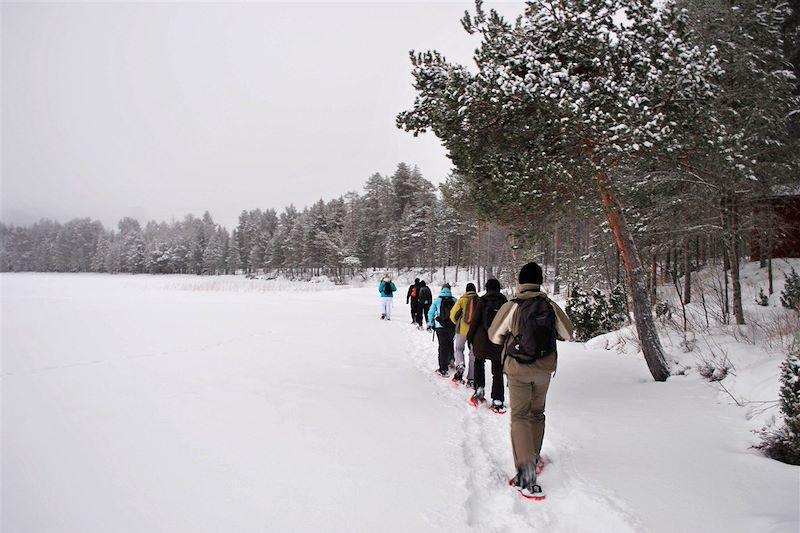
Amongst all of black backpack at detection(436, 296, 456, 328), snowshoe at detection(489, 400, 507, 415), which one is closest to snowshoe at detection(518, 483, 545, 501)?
snowshoe at detection(489, 400, 507, 415)

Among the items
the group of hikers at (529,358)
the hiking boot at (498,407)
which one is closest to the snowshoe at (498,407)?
the hiking boot at (498,407)

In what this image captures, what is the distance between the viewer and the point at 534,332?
12.4ft

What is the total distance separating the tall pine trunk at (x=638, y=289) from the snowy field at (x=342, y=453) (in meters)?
0.40

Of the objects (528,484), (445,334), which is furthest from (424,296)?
(528,484)

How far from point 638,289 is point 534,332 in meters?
4.38

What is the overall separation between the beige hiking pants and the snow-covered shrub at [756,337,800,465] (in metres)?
2.30

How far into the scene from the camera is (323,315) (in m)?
16.6

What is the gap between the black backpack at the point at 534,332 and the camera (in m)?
3.79

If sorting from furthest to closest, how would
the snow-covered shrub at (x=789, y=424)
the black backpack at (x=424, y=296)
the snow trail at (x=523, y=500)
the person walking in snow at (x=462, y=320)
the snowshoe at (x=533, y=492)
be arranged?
the black backpack at (x=424, y=296) < the person walking in snow at (x=462, y=320) < the snow-covered shrub at (x=789, y=424) < the snowshoe at (x=533, y=492) < the snow trail at (x=523, y=500)

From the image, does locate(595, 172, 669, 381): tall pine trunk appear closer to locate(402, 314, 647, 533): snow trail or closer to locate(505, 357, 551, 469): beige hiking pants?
locate(402, 314, 647, 533): snow trail

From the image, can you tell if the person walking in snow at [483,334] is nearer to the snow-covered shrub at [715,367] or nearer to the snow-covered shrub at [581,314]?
the snow-covered shrub at [715,367]

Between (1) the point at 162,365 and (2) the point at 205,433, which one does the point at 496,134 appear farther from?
(1) the point at 162,365

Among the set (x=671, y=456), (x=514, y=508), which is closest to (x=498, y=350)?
(x=671, y=456)

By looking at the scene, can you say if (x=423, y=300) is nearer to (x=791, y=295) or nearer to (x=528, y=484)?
(x=528, y=484)
